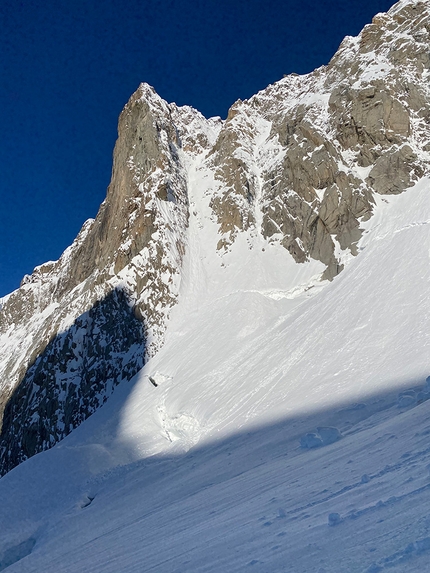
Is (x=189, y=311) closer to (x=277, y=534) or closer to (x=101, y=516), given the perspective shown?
(x=101, y=516)

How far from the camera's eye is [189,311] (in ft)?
154

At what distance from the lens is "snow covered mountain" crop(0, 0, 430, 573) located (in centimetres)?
559

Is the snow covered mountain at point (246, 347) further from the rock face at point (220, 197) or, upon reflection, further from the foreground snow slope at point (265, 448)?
the rock face at point (220, 197)

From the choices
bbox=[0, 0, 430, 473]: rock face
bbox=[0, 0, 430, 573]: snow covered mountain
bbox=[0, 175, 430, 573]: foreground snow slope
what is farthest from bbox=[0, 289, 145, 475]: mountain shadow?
bbox=[0, 175, 430, 573]: foreground snow slope

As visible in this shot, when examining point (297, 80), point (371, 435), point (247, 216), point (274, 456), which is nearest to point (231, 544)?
point (371, 435)

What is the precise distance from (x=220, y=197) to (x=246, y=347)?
110 ft

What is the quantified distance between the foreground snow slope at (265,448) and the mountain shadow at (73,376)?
448 cm

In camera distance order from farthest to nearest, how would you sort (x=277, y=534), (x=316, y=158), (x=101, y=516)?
(x=316, y=158)
(x=101, y=516)
(x=277, y=534)

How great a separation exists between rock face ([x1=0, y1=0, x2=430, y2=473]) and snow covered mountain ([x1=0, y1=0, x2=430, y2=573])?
268 millimetres

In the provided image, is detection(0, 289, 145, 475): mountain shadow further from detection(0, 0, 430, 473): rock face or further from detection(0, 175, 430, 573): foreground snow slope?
detection(0, 175, 430, 573): foreground snow slope

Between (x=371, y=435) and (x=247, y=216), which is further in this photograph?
(x=247, y=216)

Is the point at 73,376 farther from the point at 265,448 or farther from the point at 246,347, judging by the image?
the point at 265,448

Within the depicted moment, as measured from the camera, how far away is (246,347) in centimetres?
3091

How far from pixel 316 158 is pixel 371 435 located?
50546 mm
